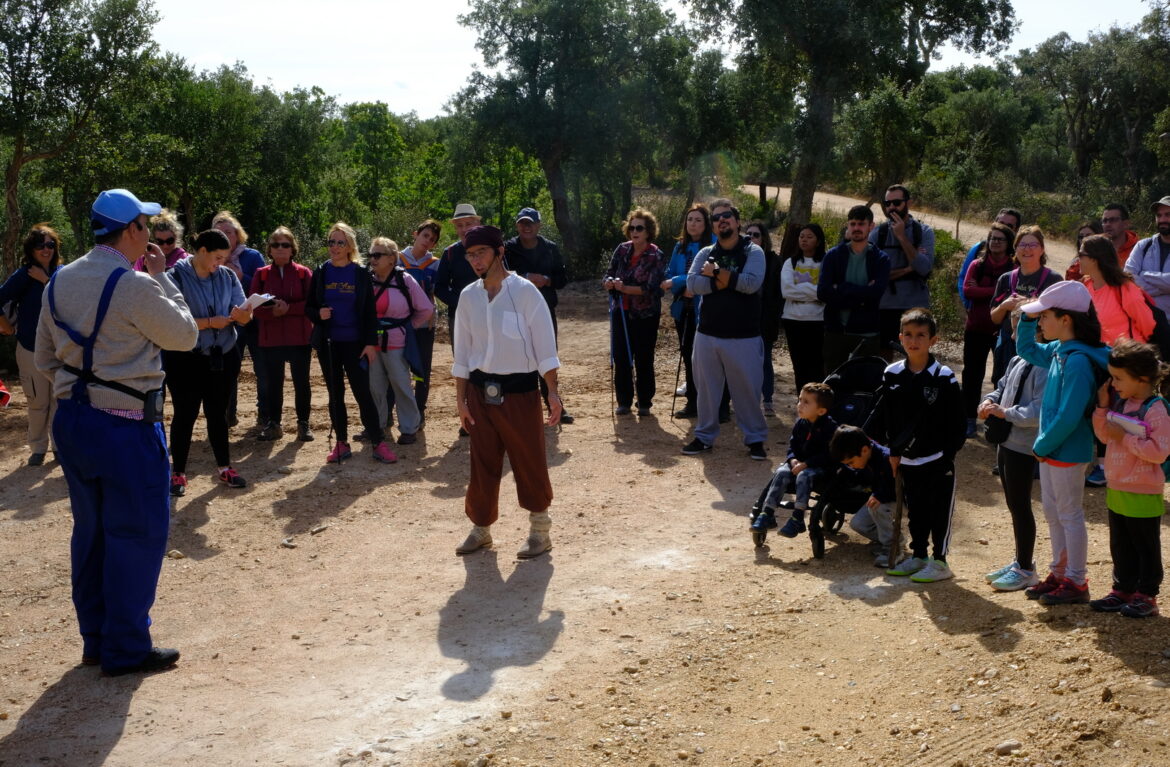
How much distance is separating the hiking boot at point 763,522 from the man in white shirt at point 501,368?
1.30 metres

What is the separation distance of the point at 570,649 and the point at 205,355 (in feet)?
13.4

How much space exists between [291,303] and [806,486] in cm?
497

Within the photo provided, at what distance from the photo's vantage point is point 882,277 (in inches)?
333

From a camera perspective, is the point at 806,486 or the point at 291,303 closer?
the point at 806,486

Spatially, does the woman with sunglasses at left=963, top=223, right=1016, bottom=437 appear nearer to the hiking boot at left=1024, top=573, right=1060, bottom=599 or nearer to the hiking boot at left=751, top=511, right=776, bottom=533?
the hiking boot at left=751, top=511, right=776, bottom=533

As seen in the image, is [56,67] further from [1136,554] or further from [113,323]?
[1136,554]

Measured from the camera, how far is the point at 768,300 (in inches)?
396

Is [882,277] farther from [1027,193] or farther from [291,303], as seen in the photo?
[1027,193]

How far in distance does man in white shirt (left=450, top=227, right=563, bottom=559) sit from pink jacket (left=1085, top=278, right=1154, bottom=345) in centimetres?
349

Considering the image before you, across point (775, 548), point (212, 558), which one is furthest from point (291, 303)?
point (775, 548)

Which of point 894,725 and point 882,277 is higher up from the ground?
point 882,277

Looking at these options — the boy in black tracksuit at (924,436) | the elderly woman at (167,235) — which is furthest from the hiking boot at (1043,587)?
the elderly woman at (167,235)

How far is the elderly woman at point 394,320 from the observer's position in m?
9.13

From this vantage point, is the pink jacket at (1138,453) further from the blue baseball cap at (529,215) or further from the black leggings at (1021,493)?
the blue baseball cap at (529,215)
